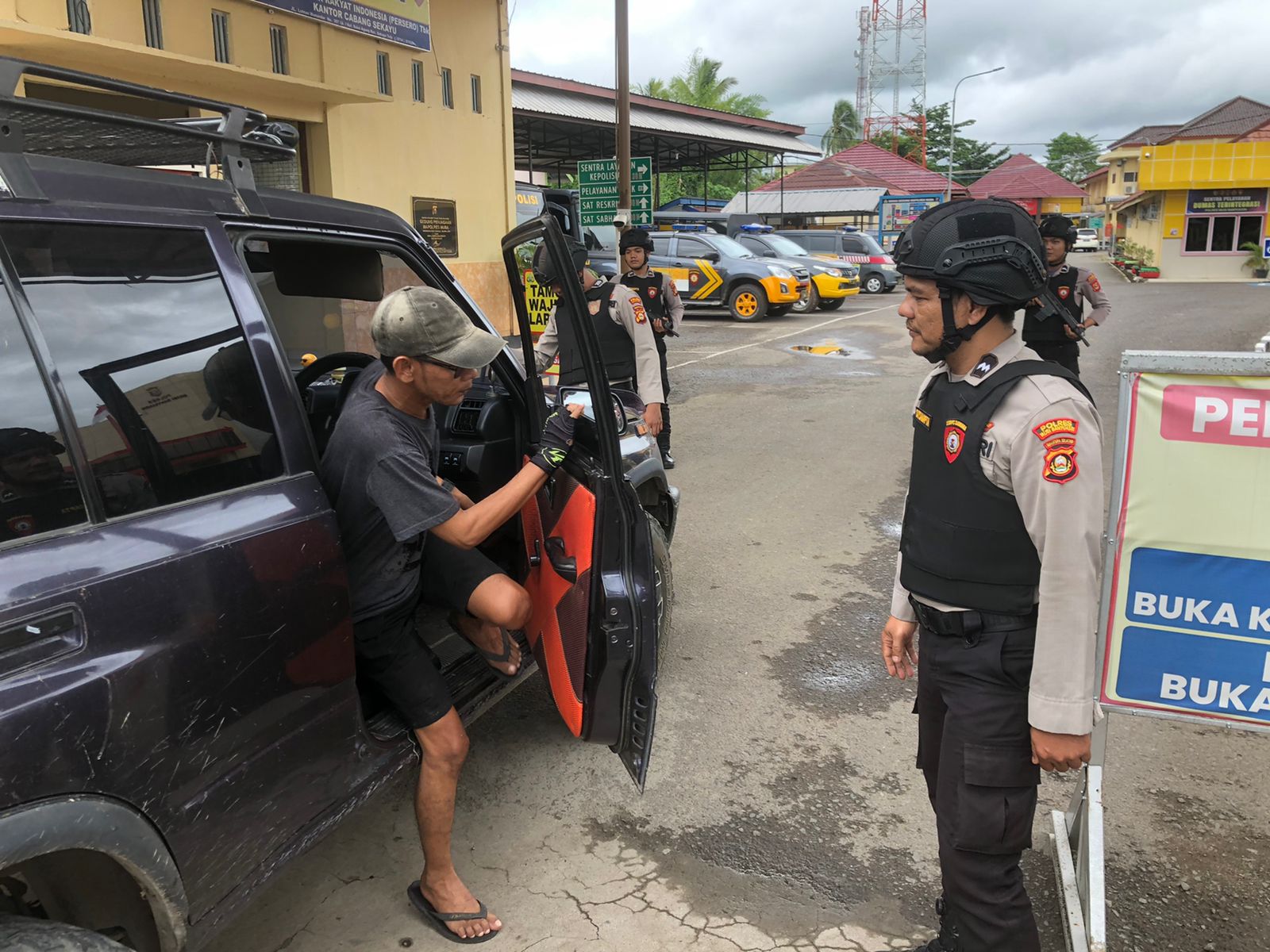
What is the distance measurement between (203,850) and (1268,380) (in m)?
2.41

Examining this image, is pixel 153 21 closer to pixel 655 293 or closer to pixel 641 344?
pixel 655 293

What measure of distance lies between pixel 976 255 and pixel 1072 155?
402 feet

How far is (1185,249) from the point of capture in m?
33.6

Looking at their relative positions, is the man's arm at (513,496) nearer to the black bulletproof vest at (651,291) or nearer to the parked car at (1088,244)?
the black bulletproof vest at (651,291)

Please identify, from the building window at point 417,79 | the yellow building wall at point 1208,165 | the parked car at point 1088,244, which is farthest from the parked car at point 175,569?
the parked car at point 1088,244

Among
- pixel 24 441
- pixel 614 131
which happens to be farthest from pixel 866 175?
pixel 24 441

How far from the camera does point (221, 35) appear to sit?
844 cm

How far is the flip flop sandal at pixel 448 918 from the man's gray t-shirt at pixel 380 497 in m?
0.81

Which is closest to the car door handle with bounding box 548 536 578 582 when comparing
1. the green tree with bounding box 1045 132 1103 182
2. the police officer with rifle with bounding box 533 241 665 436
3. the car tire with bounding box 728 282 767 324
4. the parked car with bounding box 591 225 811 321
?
the police officer with rifle with bounding box 533 241 665 436

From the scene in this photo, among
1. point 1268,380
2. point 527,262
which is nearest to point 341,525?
point 527,262

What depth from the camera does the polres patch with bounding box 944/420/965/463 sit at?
6.23 feet

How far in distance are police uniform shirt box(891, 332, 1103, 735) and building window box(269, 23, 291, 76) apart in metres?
9.02

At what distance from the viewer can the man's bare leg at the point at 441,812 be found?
8.14ft

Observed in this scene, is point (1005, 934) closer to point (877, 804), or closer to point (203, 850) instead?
point (877, 804)
